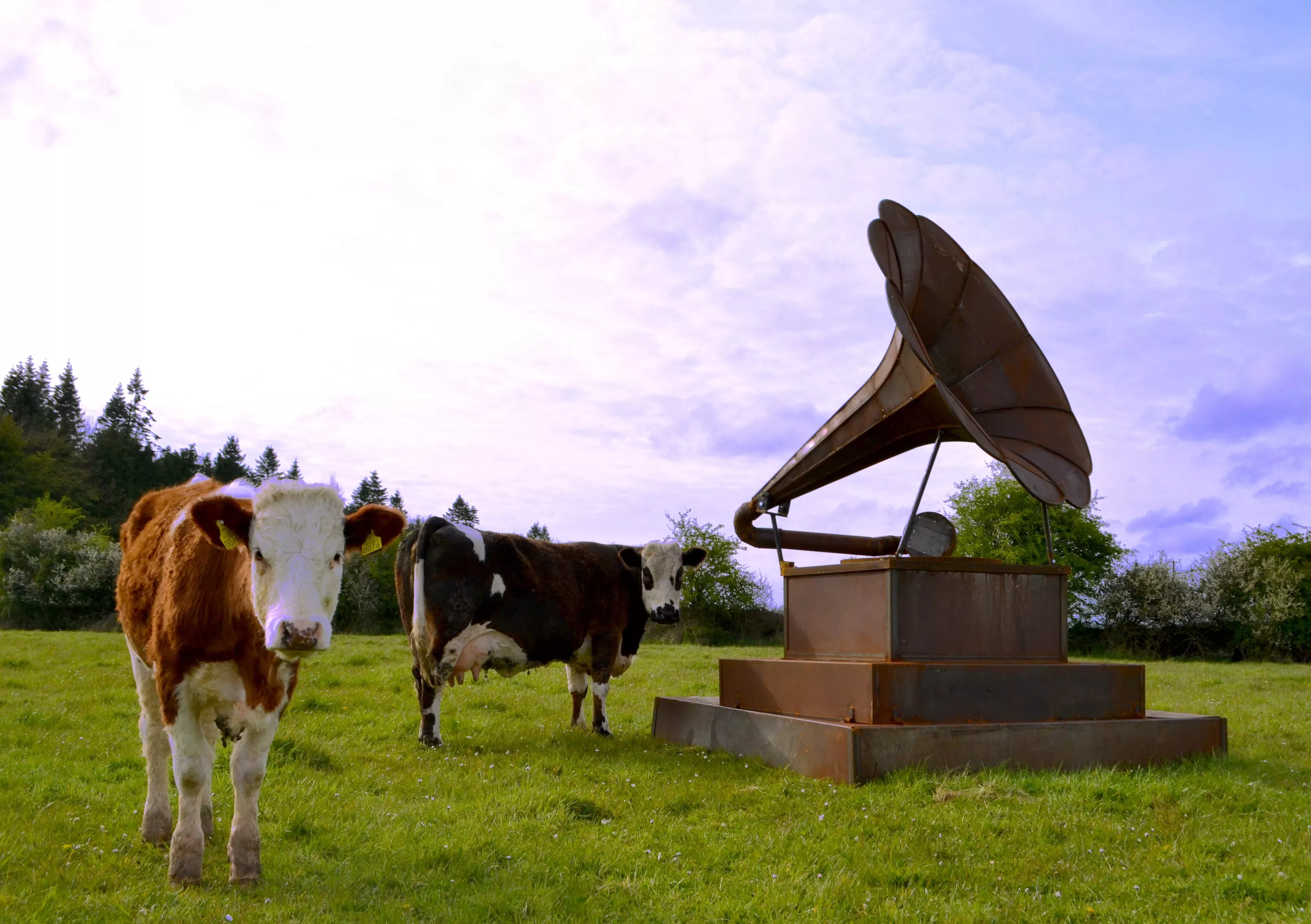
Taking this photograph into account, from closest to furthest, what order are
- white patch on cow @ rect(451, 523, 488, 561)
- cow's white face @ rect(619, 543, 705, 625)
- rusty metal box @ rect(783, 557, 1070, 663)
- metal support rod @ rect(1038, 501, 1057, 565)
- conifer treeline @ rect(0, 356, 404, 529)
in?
1. rusty metal box @ rect(783, 557, 1070, 663)
2. metal support rod @ rect(1038, 501, 1057, 565)
3. white patch on cow @ rect(451, 523, 488, 561)
4. cow's white face @ rect(619, 543, 705, 625)
5. conifer treeline @ rect(0, 356, 404, 529)

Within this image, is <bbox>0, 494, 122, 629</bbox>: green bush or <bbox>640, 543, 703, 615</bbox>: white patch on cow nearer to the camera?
<bbox>640, 543, 703, 615</bbox>: white patch on cow

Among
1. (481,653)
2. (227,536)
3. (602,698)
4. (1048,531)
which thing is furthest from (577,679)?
(227,536)

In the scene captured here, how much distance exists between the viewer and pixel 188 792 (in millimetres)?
4508

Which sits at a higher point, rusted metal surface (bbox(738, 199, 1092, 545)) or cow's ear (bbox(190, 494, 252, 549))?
rusted metal surface (bbox(738, 199, 1092, 545))

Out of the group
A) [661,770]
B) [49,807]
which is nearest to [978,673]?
[661,770]

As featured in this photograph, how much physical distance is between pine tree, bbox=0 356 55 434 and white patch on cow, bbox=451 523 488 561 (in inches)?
2845

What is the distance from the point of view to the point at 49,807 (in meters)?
5.78

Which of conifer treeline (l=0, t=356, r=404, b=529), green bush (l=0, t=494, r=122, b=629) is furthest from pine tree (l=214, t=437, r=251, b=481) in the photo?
green bush (l=0, t=494, r=122, b=629)

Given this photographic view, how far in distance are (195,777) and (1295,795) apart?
271 inches

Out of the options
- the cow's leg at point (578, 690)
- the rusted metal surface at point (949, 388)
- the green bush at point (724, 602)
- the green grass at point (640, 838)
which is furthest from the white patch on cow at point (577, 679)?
the green bush at point (724, 602)

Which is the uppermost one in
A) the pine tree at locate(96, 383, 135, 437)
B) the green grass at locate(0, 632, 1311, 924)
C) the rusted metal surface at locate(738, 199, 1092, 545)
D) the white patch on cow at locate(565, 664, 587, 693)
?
the pine tree at locate(96, 383, 135, 437)

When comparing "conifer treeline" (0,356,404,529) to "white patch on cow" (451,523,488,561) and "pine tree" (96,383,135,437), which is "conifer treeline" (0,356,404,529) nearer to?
"pine tree" (96,383,135,437)

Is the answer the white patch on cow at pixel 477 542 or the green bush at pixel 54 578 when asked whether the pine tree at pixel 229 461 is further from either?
the white patch on cow at pixel 477 542

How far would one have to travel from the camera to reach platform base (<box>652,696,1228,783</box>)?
6.81m
